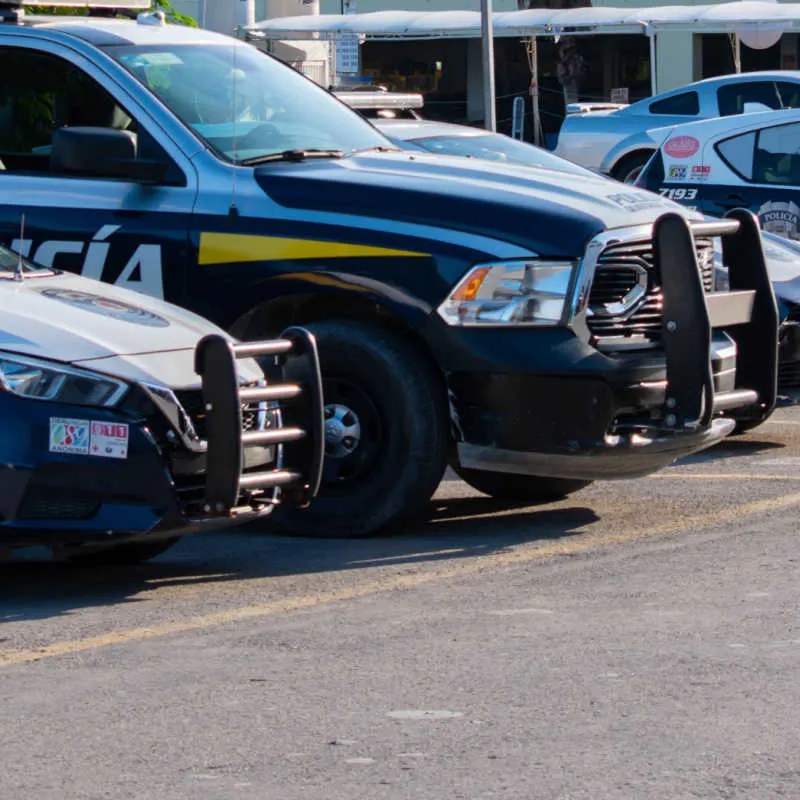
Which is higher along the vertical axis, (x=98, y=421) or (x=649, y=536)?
(x=98, y=421)

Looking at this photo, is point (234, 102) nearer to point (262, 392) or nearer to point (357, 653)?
point (262, 392)

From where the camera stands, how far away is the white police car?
14664 mm

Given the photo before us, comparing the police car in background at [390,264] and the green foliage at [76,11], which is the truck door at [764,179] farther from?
the police car in background at [390,264]

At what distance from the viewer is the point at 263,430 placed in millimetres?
6707

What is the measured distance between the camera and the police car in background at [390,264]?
7270mm

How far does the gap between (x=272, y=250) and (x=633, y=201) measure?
4.92ft

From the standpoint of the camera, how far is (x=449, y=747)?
4.61 metres

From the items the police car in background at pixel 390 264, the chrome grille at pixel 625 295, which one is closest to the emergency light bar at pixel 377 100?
the police car in background at pixel 390 264

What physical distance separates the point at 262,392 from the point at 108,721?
194cm

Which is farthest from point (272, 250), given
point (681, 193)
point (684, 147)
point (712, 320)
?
point (684, 147)

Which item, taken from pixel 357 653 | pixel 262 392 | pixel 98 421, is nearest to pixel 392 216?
pixel 262 392

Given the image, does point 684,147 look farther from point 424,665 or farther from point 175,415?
point 424,665

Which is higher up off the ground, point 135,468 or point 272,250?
point 272,250

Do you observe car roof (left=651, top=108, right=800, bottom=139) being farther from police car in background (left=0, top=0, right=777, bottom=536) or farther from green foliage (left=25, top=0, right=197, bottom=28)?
police car in background (left=0, top=0, right=777, bottom=536)
